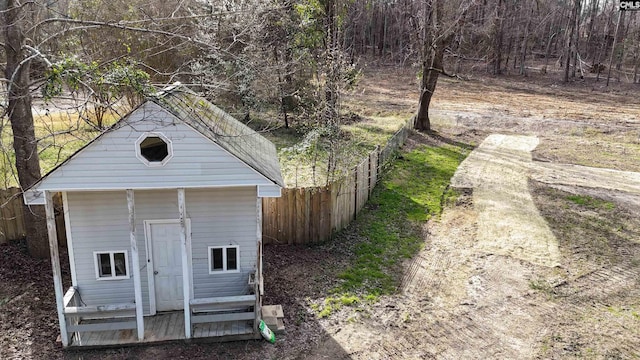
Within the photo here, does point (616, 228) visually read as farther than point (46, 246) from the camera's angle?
Yes

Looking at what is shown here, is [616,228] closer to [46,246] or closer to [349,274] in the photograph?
[349,274]

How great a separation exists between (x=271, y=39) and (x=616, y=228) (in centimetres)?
1757

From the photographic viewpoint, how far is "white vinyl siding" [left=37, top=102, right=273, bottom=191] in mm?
7516

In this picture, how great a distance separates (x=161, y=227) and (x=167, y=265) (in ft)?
2.59

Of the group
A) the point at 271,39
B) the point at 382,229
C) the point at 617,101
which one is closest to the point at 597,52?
the point at 617,101

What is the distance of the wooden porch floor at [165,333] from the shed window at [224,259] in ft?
3.45

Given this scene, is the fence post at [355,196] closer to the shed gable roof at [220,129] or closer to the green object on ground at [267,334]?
the shed gable roof at [220,129]

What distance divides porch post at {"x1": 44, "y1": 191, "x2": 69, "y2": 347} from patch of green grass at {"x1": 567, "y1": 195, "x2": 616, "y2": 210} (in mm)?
15639

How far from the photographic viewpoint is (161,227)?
29.3ft

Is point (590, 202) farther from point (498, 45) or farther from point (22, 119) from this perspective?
point (498, 45)

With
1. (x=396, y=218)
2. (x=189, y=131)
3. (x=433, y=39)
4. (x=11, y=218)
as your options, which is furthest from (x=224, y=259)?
(x=433, y=39)

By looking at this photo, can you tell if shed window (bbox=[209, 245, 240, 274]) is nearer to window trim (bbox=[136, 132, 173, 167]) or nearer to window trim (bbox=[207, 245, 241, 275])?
window trim (bbox=[207, 245, 241, 275])

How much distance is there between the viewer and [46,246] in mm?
11031

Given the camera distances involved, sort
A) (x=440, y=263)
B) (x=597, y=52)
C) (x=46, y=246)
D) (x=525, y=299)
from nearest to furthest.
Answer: (x=525, y=299)
(x=46, y=246)
(x=440, y=263)
(x=597, y=52)
